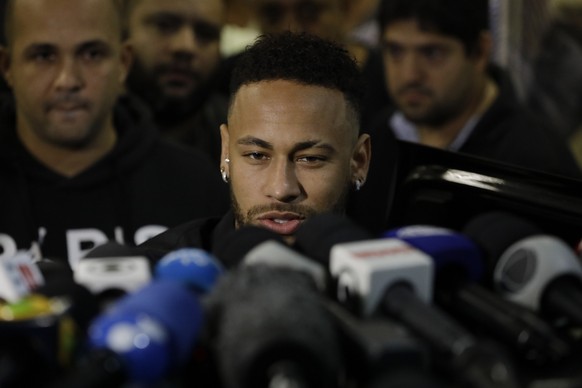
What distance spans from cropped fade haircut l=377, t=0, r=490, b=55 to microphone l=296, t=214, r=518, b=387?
2461 mm

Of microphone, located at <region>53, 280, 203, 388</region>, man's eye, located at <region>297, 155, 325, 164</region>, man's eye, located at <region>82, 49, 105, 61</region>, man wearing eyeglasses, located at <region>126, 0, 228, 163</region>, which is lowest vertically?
man wearing eyeglasses, located at <region>126, 0, 228, 163</region>

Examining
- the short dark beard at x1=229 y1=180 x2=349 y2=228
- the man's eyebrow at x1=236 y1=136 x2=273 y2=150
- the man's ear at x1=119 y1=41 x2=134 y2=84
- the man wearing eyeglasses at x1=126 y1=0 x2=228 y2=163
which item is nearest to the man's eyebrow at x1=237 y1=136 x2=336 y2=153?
the man's eyebrow at x1=236 y1=136 x2=273 y2=150

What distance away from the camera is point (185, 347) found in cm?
122

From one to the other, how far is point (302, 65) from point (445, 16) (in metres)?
1.65

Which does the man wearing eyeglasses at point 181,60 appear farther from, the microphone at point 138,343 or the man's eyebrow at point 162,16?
the microphone at point 138,343

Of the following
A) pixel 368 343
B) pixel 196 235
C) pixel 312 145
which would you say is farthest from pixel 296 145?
pixel 368 343

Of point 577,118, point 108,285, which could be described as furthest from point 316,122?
point 577,118

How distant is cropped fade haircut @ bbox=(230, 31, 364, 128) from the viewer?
237 centimetres

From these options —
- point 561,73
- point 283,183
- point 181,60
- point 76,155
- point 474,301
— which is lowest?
point 561,73

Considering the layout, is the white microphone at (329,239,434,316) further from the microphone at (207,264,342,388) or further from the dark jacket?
the dark jacket

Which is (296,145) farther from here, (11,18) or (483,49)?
(483,49)

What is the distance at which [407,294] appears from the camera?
4.42 feet

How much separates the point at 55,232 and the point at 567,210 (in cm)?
184

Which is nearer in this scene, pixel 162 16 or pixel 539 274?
pixel 539 274
